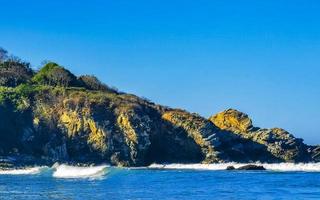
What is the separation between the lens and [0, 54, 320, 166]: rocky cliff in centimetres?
8819

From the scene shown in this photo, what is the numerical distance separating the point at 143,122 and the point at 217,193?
52.1m

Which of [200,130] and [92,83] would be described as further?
[92,83]

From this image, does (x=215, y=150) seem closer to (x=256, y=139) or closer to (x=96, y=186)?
(x=256, y=139)

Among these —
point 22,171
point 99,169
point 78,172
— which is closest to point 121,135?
point 22,171

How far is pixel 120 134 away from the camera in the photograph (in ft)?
295

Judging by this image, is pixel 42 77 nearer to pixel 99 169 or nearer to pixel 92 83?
pixel 92 83

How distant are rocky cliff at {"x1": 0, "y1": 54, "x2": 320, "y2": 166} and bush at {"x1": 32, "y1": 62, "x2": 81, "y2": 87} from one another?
47.0 ft

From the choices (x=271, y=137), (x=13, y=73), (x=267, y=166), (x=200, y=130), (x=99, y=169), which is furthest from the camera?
(x=13, y=73)

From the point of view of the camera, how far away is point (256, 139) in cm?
9375

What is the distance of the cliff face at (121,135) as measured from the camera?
88.2 meters

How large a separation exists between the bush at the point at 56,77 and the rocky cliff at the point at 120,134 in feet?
47.0

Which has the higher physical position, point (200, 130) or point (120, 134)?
point (200, 130)

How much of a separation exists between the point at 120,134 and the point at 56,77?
32322mm

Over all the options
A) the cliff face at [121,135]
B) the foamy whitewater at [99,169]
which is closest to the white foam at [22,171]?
the foamy whitewater at [99,169]
